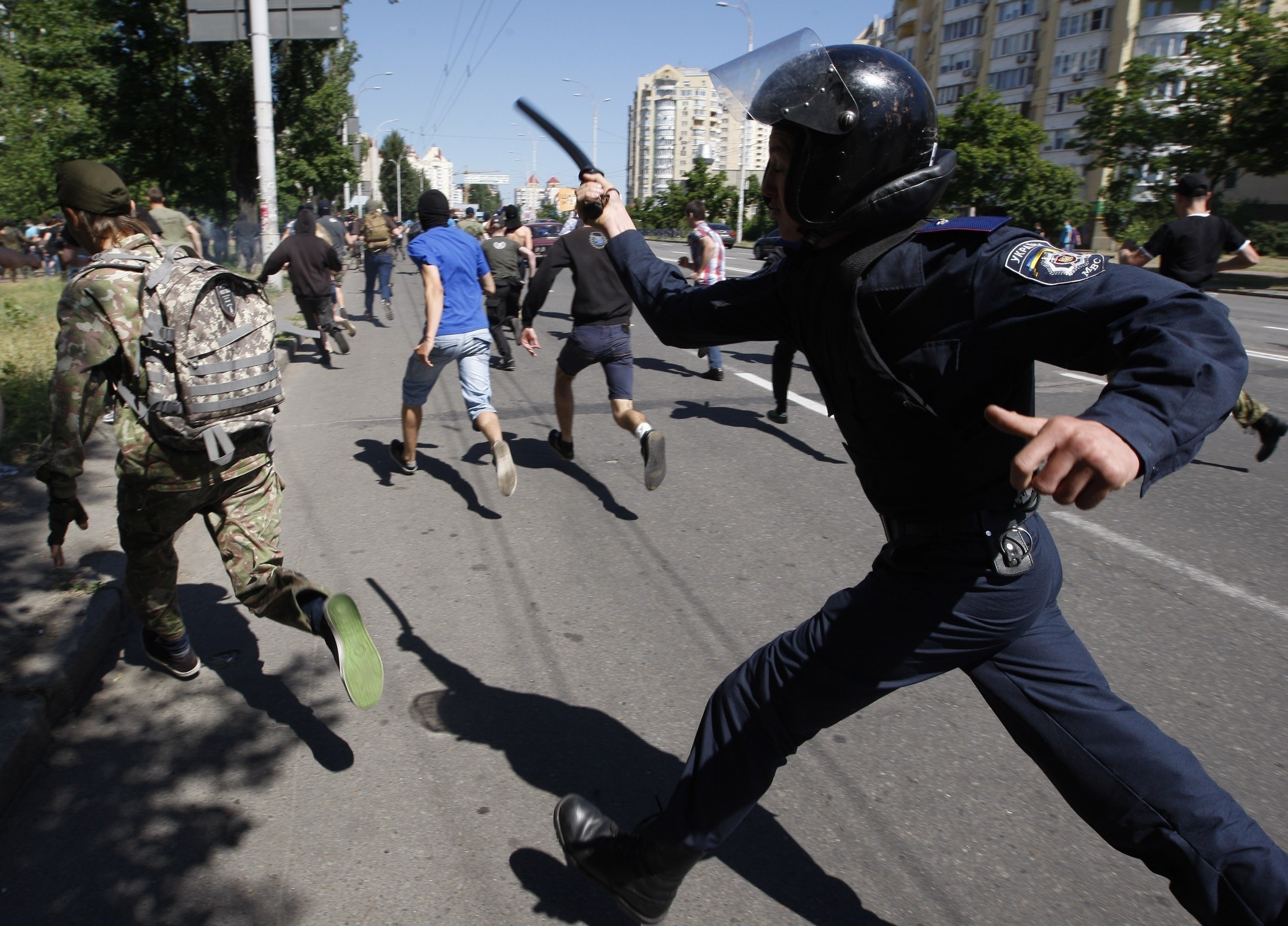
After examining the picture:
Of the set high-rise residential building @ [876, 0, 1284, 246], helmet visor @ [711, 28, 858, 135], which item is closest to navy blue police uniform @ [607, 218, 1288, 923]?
helmet visor @ [711, 28, 858, 135]

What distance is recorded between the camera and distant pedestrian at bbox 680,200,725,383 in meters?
9.66

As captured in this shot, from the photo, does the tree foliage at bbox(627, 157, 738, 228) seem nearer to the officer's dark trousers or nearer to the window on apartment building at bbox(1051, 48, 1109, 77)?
the window on apartment building at bbox(1051, 48, 1109, 77)

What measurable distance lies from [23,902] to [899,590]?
94.7 inches

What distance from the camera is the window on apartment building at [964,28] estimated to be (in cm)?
6606

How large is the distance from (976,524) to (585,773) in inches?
65.9

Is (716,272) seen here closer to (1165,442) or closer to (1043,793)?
(1043,793)

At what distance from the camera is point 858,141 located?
1.80 metres

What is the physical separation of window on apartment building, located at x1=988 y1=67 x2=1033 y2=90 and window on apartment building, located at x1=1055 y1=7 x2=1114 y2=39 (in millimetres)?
3602

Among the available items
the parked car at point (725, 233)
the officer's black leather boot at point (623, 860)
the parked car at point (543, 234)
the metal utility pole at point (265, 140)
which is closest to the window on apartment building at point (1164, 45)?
the parked car at point (725, 233)

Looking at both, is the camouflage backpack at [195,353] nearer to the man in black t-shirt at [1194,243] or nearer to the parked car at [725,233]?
the man in black t-shirt at [1194,243]

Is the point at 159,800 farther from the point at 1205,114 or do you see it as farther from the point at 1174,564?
the point at 1205,114

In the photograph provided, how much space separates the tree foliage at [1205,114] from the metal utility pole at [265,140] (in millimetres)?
28985

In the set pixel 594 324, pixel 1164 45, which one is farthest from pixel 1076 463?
pixel 1164 45

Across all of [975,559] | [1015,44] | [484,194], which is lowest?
[975,559]
